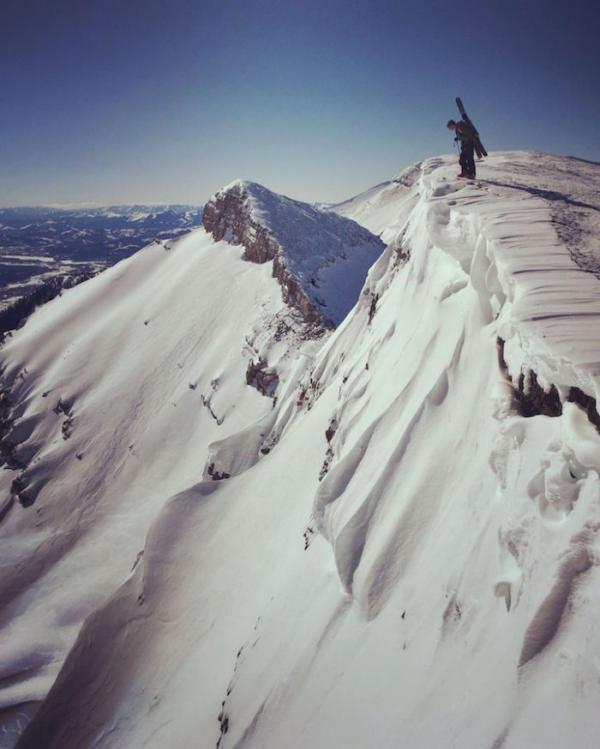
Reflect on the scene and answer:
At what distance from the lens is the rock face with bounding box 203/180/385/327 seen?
113 feet

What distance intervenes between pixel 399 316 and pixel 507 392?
667 cm

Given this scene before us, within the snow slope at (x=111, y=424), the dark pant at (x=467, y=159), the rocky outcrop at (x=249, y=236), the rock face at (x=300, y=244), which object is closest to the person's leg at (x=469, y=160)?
the dark pant at (x=467, y=159)

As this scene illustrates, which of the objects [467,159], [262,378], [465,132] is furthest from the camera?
[262,378]

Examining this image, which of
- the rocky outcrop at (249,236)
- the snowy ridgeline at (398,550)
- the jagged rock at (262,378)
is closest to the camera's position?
the snowy ridgeline at (398,550)

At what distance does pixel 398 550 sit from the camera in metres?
6.73

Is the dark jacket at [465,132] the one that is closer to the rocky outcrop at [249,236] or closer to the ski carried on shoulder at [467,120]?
the ski carried on shoulder at [467,120]

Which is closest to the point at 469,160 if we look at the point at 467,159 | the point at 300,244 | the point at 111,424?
the point at 467,159

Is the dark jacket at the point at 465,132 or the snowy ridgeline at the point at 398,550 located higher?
the dark jacket at the point at 465,132

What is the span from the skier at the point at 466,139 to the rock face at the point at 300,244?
18565 millimetres

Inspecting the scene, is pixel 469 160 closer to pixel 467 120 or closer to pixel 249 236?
pixel 467 120

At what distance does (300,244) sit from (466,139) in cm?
3199

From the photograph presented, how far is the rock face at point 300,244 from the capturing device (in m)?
34.4

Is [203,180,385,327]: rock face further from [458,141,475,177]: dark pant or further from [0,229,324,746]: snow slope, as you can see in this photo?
[458,141,475,177]: dark pant

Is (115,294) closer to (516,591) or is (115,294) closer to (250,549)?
(250,549)
